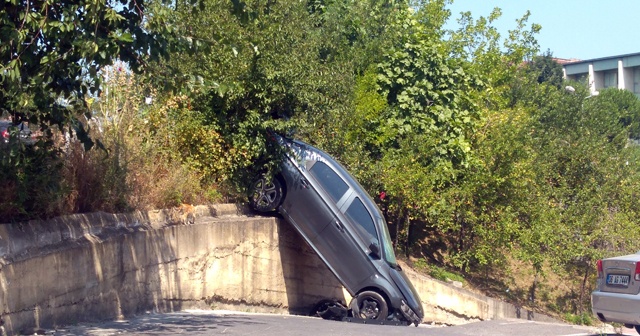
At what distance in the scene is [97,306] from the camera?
921cm

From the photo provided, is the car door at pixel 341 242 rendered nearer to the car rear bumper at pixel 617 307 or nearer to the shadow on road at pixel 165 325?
the shadow on road at pixel 165 325

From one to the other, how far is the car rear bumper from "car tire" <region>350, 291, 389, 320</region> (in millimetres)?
3469

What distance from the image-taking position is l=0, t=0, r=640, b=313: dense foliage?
7.91m

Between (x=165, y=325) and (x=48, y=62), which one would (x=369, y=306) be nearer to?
(x=165, y=325)

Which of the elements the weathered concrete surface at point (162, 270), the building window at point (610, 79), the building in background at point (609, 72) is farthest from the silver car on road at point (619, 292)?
the building window at point (610, 79)

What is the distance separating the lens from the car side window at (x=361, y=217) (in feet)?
45.3

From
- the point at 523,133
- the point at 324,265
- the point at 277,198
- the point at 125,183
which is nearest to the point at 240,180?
the point at 277,198

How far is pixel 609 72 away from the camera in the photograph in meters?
71.1

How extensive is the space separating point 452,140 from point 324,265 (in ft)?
20.3

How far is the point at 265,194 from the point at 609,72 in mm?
63762

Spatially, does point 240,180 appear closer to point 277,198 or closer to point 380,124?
point 277,198

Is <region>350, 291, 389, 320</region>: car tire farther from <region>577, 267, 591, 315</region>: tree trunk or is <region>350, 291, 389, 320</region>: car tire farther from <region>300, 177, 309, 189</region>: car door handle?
<region>577, 267, 591, 315</region>: tree trunk

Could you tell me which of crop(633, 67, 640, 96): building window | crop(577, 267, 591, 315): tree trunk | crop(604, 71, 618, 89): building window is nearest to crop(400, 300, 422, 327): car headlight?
crop(577, 267, 591, 315): tree trunk

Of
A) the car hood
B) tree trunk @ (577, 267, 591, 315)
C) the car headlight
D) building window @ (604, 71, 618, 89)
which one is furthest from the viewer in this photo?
building window @ (604, 71, 618, 89)
